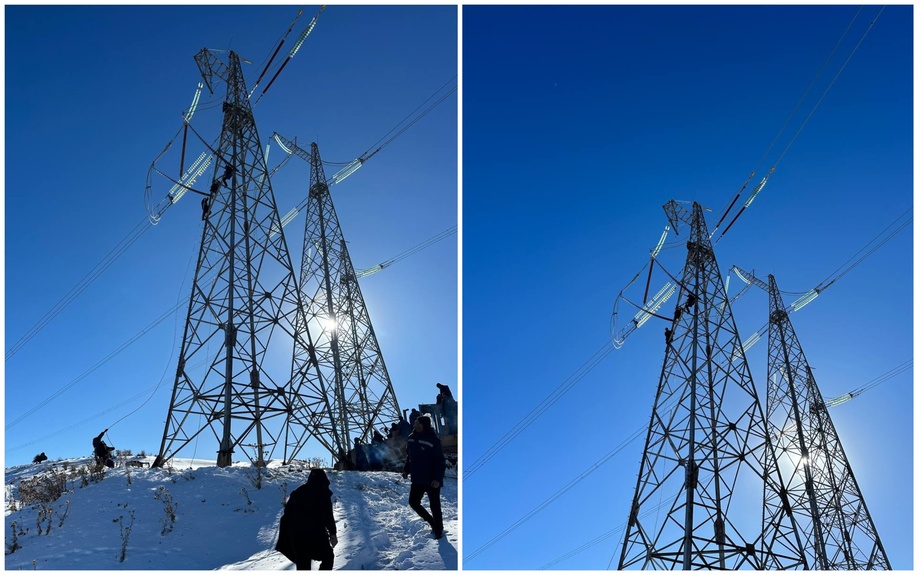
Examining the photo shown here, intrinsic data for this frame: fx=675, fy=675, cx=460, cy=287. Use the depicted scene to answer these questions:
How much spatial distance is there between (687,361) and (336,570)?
12810mm

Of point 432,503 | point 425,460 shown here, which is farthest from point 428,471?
point 432,503

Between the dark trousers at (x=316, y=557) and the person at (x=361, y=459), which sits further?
the person at (x=361, y=459)

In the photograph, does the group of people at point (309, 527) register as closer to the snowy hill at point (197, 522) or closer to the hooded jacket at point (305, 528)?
the hooded jacket at point (305, 528)

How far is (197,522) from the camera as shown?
10000 mm

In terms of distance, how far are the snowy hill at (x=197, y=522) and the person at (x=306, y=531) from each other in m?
0.63

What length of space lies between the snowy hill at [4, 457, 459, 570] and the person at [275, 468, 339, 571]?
0.63 m

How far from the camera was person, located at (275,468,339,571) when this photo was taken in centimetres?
680

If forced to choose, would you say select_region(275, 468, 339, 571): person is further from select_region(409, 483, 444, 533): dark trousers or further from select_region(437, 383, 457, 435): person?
select_region(437, 383, 457, 435): person

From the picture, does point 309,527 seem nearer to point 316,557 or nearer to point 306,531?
point 306,531

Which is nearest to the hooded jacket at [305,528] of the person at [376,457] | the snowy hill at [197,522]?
the snowy hill at [197,522]

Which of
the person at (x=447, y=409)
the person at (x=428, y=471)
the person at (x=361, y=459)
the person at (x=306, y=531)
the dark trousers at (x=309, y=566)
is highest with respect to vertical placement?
the person at (x=447, y=409)

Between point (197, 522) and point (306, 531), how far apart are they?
13.3ft

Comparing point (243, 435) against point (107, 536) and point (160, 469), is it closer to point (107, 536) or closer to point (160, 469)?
point (160, 469)

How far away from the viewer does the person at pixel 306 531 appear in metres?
6.80
